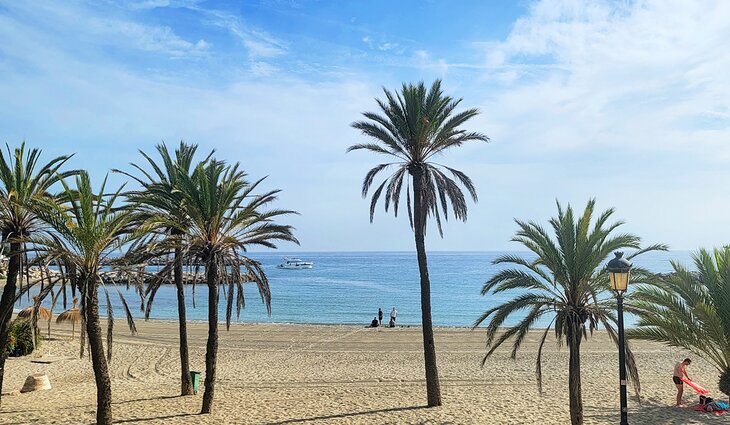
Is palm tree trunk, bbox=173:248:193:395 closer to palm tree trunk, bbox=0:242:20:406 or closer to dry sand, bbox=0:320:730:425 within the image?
dry sand, bbox=0:320:730:425

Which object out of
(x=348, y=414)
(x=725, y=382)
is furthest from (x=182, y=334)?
(x=725, y=382)

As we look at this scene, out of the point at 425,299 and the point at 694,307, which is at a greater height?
the point at 425,299

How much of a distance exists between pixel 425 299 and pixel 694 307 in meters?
7.02

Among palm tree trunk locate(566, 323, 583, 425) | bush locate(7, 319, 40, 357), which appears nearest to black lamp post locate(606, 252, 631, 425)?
palm tree trunk locate(566, 323, 583, 425)

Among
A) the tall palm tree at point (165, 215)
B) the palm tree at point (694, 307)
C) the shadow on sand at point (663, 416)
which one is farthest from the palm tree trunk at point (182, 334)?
the palm tree at point (694, 307)

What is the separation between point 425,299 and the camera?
1608 cm

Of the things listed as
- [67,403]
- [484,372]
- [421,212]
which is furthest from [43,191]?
[484,372]

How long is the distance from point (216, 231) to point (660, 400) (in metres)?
14.3

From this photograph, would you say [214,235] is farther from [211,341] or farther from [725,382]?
[725,382]

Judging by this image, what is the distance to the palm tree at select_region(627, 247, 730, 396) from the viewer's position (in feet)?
44.8

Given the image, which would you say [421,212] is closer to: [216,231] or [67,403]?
[216,231]

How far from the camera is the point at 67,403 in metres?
16.1

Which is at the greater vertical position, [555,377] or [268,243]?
[268,243]

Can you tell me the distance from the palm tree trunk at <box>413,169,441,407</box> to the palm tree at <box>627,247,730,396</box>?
18.0 ft
